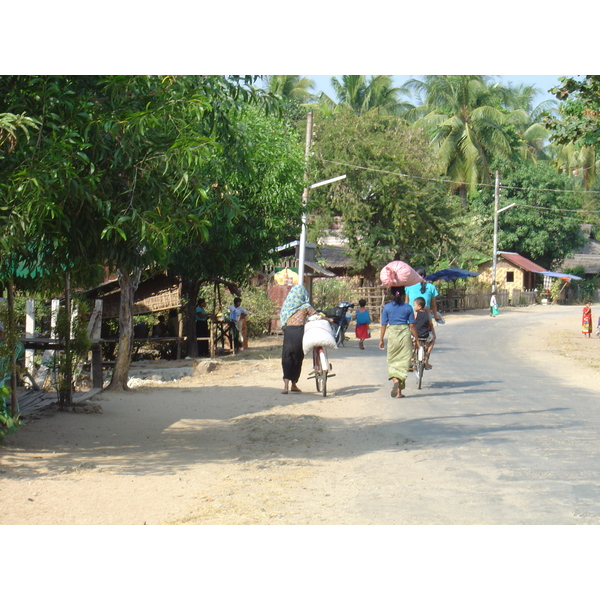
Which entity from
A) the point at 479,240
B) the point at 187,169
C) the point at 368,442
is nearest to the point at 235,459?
the point at 368,442

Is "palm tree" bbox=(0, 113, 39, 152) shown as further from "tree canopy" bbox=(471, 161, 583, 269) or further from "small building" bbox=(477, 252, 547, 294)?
"small building" bbox=(477, 252, 547, 294)

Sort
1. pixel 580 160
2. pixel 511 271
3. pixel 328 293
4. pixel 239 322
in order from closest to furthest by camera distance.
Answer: pixel 239 322
pixel 328 293
pixel 580 160
pixel 511 271

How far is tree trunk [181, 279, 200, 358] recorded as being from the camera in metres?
20.8

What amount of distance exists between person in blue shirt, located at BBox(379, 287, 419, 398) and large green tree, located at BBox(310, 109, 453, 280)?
26140mm

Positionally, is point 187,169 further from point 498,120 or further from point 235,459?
point 498,120

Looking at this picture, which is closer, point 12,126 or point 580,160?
point 12,126

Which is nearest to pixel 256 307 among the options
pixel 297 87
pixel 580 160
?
pixel 297 87

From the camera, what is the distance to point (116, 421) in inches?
401

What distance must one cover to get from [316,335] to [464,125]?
136 ft

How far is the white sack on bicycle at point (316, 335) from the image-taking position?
12203 mm

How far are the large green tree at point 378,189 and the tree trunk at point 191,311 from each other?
17.8m

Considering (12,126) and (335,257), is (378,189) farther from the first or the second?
(12,126)

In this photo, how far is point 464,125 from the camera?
50.2 metres

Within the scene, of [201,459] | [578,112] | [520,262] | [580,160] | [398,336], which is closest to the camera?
[201,459]
